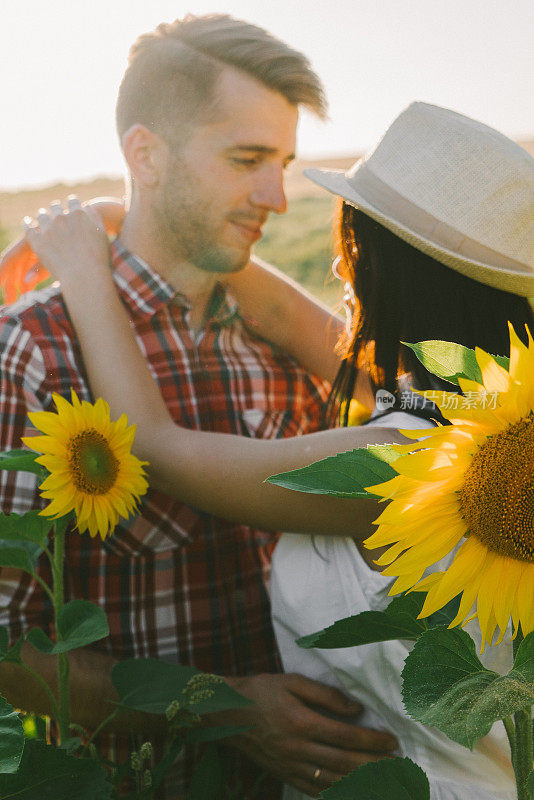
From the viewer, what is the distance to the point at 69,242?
5.41ft

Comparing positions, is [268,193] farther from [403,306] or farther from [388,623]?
[388,623]

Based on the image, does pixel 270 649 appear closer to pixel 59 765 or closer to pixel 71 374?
pixel 71 374

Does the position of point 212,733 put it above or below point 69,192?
above

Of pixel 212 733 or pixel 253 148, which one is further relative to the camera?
pixel 253 148

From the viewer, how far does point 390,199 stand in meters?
1.24

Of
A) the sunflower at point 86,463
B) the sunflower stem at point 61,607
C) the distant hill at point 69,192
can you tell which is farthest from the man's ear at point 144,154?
the distant hill at point 69,192

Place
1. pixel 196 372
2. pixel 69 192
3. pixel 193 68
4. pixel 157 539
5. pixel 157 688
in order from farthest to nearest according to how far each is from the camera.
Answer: pixel 69 192 < pixel 193 68 < pixel 196 372 < pixel 157 539 < pixel 157 688

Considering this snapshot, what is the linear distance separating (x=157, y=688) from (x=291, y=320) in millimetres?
1115

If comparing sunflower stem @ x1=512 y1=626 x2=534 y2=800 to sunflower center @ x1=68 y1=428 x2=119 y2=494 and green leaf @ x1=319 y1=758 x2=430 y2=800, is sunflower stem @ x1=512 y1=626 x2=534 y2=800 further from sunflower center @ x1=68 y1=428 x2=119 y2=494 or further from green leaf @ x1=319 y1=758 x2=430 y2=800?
sunflower center @ x1=68 y1=428 x2=119 y2=494

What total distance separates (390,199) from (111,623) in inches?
38.9

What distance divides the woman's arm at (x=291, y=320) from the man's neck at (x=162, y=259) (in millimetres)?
133

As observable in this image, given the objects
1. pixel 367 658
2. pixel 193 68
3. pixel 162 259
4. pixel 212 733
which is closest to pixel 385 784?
pixel 367 658

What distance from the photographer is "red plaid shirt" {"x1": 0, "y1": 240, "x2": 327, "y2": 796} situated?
1.49 meters

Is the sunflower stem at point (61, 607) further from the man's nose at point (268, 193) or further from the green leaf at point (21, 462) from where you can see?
the man's nose at point (268, 193)
